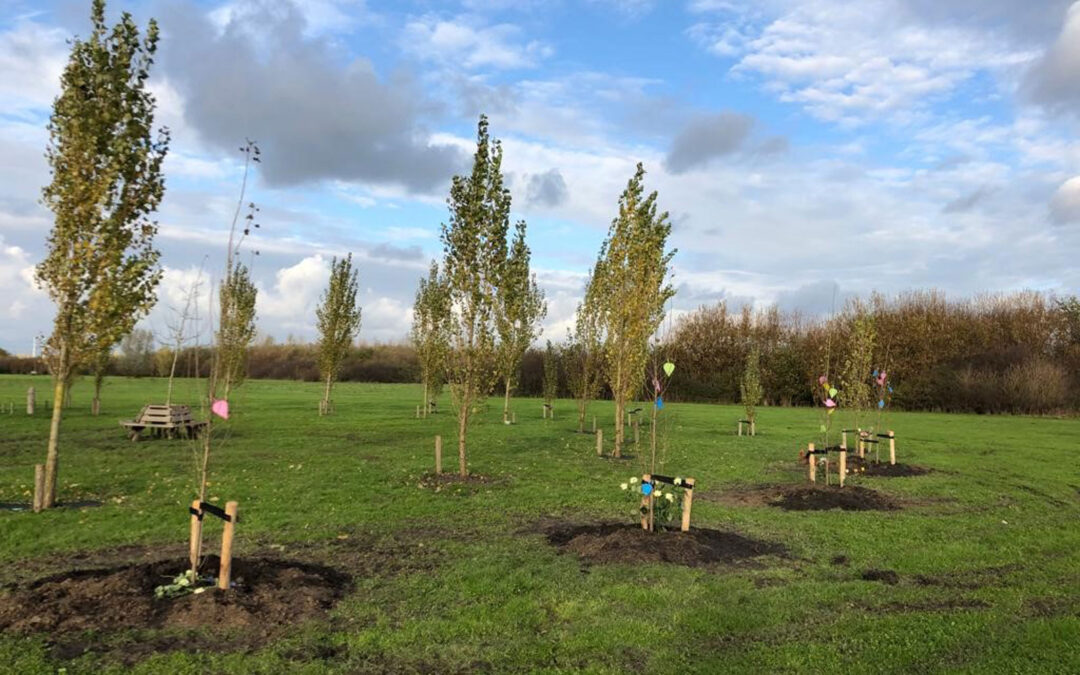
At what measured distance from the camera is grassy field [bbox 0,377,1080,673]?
5004 mm

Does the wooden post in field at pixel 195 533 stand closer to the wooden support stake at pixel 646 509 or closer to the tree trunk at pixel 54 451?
the wooden support stake at pixel 646 509

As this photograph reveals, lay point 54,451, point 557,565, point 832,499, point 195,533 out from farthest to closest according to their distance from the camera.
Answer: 1. point 832,499
2. point 54,451
3. point 557,565
4. point 195,533

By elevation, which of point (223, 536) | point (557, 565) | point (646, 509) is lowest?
point (557, 565)

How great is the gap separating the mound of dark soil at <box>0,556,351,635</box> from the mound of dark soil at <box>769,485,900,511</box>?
784 centimetres

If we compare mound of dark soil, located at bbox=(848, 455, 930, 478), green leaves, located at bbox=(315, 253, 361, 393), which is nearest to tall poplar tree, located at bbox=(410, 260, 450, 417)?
green leaves, located at bbox=(315, 253, 361, 393)

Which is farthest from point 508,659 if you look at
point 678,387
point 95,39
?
point 678,387

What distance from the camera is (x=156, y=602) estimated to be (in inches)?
221

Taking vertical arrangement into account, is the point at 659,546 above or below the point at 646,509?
below

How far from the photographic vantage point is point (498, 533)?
898cm

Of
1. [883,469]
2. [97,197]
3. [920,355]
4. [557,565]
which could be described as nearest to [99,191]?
[97,197]

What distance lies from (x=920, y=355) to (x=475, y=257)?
4572 cm

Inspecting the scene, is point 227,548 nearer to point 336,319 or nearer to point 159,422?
point 159,422

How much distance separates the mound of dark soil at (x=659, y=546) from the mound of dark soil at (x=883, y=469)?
8027 millimetres

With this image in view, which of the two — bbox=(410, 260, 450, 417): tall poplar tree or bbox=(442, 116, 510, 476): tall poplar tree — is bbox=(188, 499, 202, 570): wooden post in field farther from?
bbox=(410, 260, 450, 417): tall poplar tree
